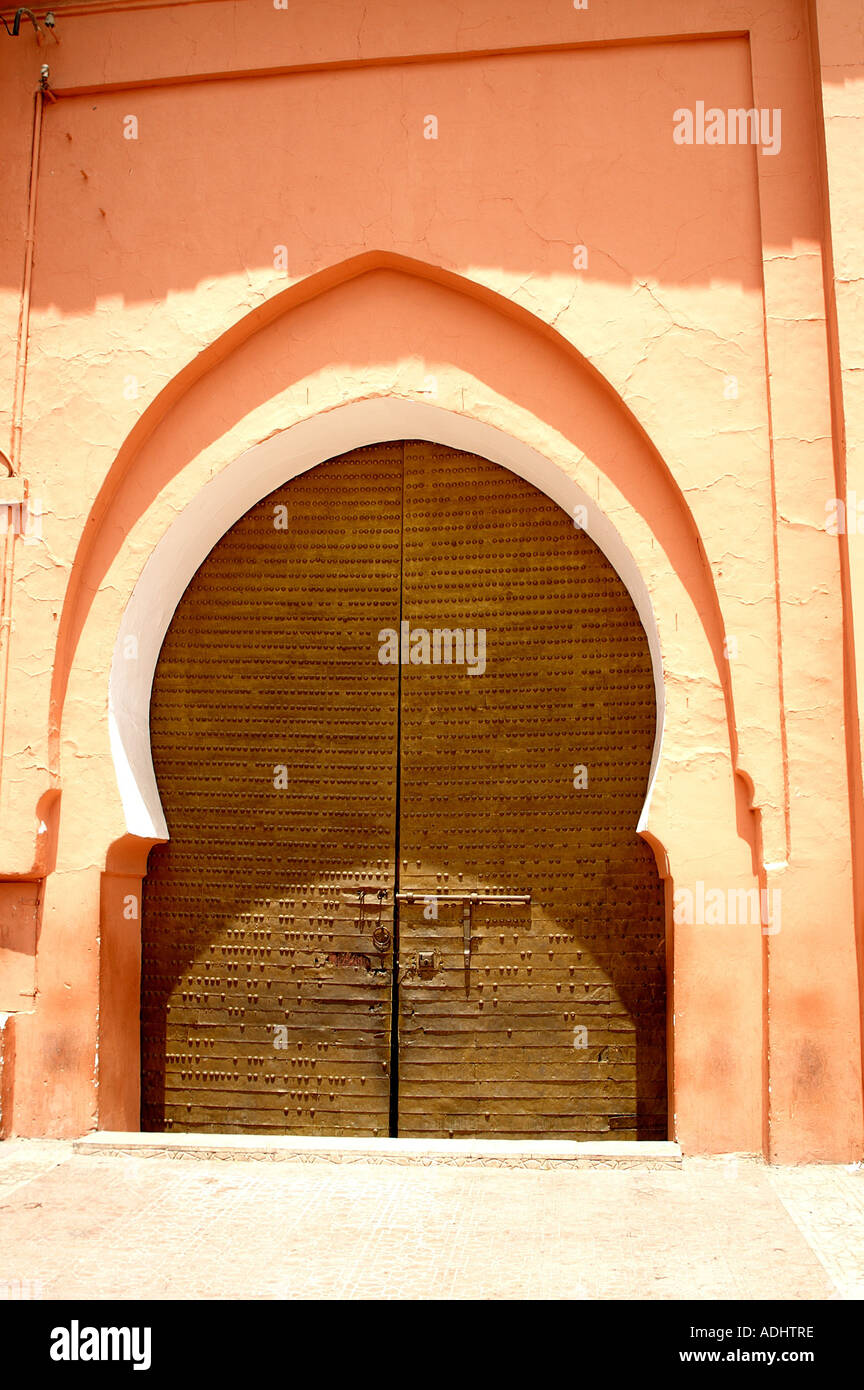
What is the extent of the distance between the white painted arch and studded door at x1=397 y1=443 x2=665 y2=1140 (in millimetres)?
164

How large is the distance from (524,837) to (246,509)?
2063mm

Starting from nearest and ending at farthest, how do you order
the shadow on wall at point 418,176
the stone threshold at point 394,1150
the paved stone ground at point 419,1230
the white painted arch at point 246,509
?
the paved stone ground at point 419,1230 < the stone threshold at point 394,1150 < the shadow on wall at point 418,176 < the white painted arch at point 246,509

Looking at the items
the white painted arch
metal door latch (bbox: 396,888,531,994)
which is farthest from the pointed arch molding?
metal door latch (bbox: 396,888,531,994)

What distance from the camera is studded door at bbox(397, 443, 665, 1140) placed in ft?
16.7

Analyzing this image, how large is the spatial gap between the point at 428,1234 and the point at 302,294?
388 cm

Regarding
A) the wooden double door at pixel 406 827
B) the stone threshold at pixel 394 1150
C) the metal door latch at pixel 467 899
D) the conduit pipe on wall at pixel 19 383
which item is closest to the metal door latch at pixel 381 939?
the wooden double door at pixel 406 827

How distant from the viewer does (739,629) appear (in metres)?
4.80

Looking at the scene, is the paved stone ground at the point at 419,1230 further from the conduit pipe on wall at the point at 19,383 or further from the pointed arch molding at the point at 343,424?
the conduit pipe on wall at the point at 19,383

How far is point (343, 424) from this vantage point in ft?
17.7

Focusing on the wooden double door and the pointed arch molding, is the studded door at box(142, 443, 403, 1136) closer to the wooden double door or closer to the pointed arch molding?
the wooden double door

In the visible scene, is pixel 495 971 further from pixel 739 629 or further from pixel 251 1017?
pixel 739 629

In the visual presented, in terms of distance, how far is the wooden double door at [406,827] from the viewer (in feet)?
16.8

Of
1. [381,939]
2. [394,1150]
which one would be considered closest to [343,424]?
[381,939]

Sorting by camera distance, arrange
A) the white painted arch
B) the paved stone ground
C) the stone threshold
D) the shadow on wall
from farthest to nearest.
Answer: the white painted arch
the shadow on wall
the stone threshold
the paved stone ground
